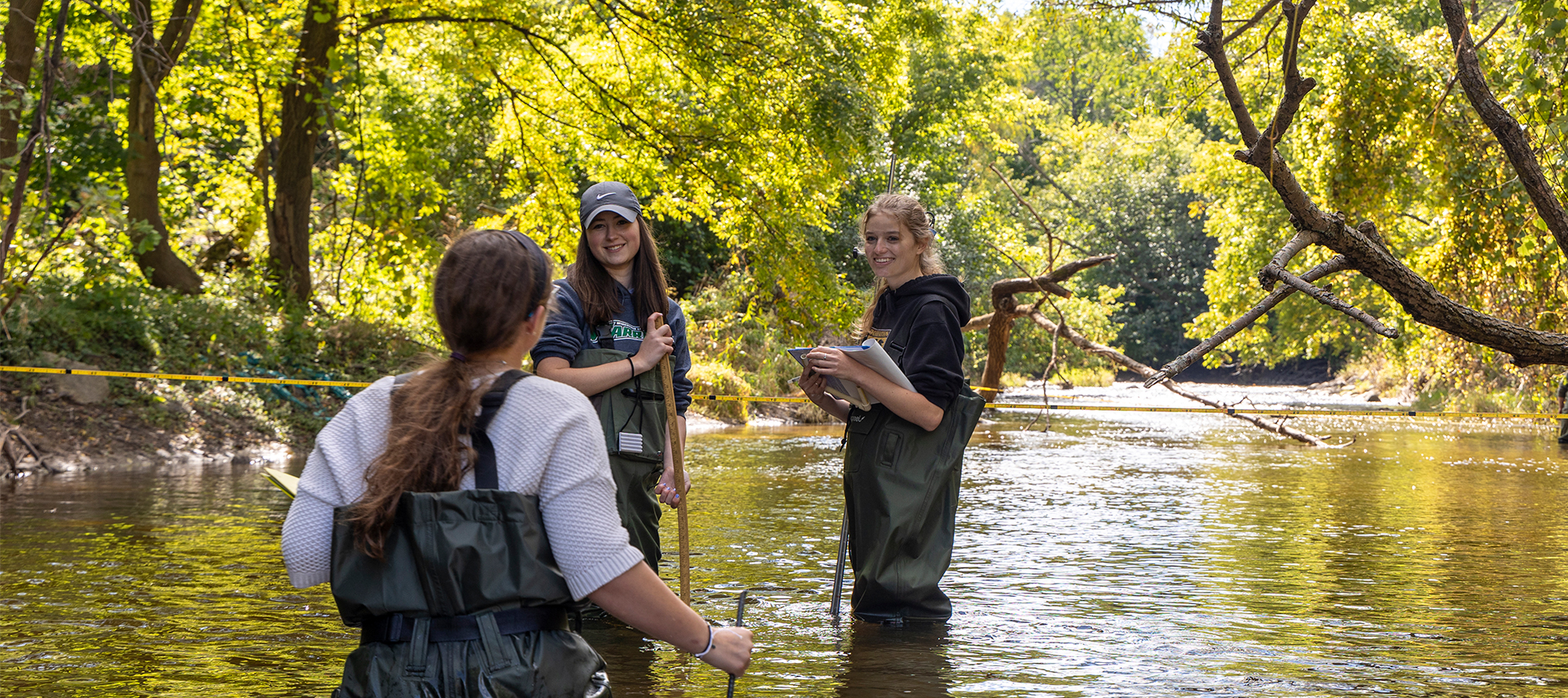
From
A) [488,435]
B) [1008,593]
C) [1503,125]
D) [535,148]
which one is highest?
[535,148]

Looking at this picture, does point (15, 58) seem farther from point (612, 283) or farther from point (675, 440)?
point (675, 440)

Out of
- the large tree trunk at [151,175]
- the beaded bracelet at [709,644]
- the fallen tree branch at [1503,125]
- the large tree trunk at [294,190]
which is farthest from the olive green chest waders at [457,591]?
the large tree trunk at [294,190]

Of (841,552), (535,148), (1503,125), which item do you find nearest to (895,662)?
(841,552)

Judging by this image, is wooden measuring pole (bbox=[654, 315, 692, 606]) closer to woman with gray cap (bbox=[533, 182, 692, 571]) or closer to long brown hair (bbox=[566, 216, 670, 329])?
woman with gray cap (bbox=[533, 182, 692, 571])

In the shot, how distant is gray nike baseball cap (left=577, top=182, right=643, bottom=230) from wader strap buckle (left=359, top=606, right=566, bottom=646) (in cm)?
238

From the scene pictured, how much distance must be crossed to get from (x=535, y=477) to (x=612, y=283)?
8.01 feet

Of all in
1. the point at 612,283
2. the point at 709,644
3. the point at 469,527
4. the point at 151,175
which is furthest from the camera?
the point at 151,175

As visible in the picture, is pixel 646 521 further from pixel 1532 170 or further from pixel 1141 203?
pixel 1141 203

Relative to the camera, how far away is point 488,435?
1968 millimetres

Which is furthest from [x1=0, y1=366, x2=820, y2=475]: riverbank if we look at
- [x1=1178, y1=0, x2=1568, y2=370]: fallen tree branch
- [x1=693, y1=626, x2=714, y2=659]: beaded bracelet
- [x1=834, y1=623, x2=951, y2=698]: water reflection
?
[x1=693, y1=626, x2=714, y2=659]: beaded bracelet

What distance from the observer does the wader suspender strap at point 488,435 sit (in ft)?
6.38

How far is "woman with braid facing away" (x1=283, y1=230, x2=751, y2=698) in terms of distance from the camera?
1.91 meters

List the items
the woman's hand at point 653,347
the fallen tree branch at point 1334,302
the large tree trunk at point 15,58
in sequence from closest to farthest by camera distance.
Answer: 1. the woman's hand at point 653,347
2. the fallen tree branch at point 1334,302
3. the large tree trunk at point 15,58

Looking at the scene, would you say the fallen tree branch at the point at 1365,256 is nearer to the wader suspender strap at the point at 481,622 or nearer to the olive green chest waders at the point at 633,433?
the olive green chest waders at the point at 633,433
